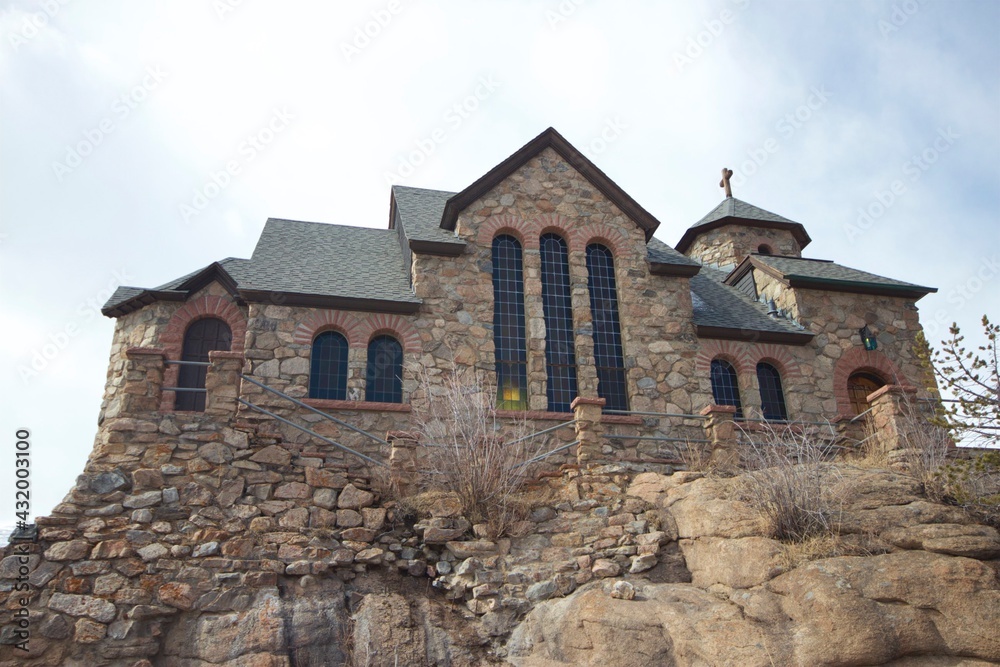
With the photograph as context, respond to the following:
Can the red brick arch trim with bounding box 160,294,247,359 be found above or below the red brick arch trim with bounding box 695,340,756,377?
above

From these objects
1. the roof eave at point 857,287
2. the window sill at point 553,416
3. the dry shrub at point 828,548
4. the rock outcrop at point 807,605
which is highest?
the roof eave at point 857,287

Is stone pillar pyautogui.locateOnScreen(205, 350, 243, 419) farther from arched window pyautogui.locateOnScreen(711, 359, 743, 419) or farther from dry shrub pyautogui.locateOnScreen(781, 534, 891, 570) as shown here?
arched window pyautogui.locateOnScreen(711, 359, 743, 419)

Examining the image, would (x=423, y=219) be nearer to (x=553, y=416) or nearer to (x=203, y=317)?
(x=203, y=317)

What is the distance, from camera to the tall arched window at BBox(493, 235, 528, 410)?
16.0 meters

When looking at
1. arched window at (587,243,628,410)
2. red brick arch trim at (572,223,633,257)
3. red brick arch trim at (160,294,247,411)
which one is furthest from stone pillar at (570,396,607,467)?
red brick arch trim at (160,294,247,411)

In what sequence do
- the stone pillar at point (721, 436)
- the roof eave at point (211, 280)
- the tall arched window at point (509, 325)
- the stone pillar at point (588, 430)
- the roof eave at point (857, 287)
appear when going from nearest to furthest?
the stone pillar at point (588, 430) < the stone pillar at point (721, 436) < the tall arched window at point (509, 325) < the roof eave at point (211, 280) < the roof eave at point (857, 287)

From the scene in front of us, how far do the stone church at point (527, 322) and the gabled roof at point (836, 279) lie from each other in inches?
2.1

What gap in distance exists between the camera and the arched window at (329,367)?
15484 mm

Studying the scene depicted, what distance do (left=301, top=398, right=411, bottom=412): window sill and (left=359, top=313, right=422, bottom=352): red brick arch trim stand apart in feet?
4.64

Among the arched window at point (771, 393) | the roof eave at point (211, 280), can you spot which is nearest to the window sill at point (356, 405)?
the roof eave at point (211, 280)

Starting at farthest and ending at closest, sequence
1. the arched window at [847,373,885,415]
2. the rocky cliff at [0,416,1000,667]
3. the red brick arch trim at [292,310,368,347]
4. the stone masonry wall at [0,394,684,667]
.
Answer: the arched window at [847,373,885,415] < the red brick arch trim at [292,310,368,347] < the stone masonry wall at [0,394,684,667] < the rocky cliff at [0,416,1000,667]

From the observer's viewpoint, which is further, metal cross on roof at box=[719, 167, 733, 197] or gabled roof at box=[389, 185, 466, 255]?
metal cross on roof at box=[719, 167, 733, 197]

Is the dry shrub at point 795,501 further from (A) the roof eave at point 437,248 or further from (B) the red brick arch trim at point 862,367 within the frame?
(A) the roof eave at point 437,248

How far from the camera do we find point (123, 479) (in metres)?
10.4
